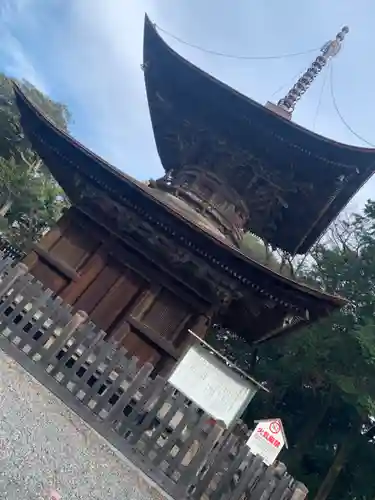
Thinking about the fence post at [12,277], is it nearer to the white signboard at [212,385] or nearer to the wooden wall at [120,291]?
the wooden wall at [120,291]

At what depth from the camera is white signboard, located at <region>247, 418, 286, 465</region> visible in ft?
21.9

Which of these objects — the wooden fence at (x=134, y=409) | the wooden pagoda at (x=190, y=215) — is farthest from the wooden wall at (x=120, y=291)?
the wooden fence at (x=134, y=409)

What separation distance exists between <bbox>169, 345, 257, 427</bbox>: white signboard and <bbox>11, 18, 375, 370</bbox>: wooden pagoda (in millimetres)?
937

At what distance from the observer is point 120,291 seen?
8.55m

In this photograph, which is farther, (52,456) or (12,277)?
(12,277)

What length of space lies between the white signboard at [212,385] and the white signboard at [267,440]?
1.23 ft

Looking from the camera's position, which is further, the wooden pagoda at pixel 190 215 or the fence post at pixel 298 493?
the wooden pagoda at pixel 190 215

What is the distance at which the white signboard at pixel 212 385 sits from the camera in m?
6.82

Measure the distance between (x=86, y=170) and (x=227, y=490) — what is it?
5873 mm

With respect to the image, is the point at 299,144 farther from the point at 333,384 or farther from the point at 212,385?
the point at 333,384

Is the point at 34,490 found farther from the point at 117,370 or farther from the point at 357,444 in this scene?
the point at 357,444

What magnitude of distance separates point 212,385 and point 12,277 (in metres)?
3.34

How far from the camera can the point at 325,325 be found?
19.6 m

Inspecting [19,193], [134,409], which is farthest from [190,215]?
[19,193]
